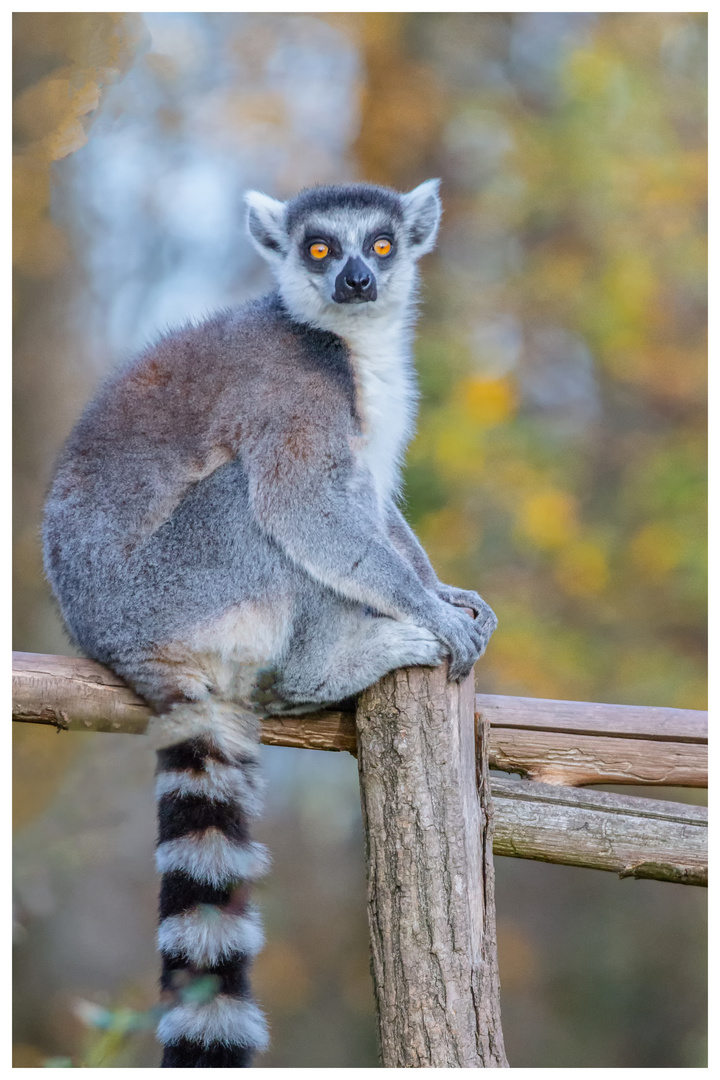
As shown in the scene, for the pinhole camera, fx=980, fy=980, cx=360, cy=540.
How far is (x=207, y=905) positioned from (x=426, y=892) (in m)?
0.58

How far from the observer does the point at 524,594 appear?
6.59 metres

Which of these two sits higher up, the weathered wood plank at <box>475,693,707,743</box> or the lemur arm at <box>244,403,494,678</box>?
the lemur arm at <box>244,403,494,678</box>

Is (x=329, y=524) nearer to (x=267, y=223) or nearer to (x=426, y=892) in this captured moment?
(x=426, y=892)

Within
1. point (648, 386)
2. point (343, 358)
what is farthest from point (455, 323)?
point (343, 358)

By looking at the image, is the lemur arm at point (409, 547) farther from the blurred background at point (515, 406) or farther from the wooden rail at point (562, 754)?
the blurred background at point (515, 406)

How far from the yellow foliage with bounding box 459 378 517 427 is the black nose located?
124 inches

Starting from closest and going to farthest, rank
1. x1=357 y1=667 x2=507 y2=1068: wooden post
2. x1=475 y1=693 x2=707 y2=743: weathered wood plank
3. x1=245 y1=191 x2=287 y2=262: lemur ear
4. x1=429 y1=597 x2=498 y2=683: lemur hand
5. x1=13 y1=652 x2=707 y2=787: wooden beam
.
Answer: x1=357 y1=667 x2=507 y2=1068: wooden post, x1=429 y1=597 x2=498 y2=683: lemur hand, x1=13 y1=652 x2=707 y2=787: wooden beam, x1=475 y1=693 x2=707 y2=743: weathered wood plank, x1=245 y1=191 x2=287 y2=262: lemur ear

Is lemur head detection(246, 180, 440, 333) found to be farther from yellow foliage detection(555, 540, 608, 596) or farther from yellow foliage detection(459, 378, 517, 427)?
yellow foliage detection(555, 540, 608, 596)

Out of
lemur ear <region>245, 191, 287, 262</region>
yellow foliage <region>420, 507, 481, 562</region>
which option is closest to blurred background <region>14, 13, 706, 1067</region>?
yellow foliage <region>420, 507, 481, 562</region>

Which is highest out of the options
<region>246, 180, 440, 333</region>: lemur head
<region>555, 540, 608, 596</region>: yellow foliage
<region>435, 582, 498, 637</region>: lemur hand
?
<region>555, 540, 608, 596</region>: yellow foliage

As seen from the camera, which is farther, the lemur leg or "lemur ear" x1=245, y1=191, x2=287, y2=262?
"lemur ear" x1=245, y1=191, x2=287, y2=262

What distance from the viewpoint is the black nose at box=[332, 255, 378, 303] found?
3055mm

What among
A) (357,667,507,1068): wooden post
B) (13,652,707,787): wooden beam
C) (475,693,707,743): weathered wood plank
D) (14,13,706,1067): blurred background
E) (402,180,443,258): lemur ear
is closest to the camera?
(357,667,507,1068): wooden post

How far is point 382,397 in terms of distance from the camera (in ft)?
→ 10.5
